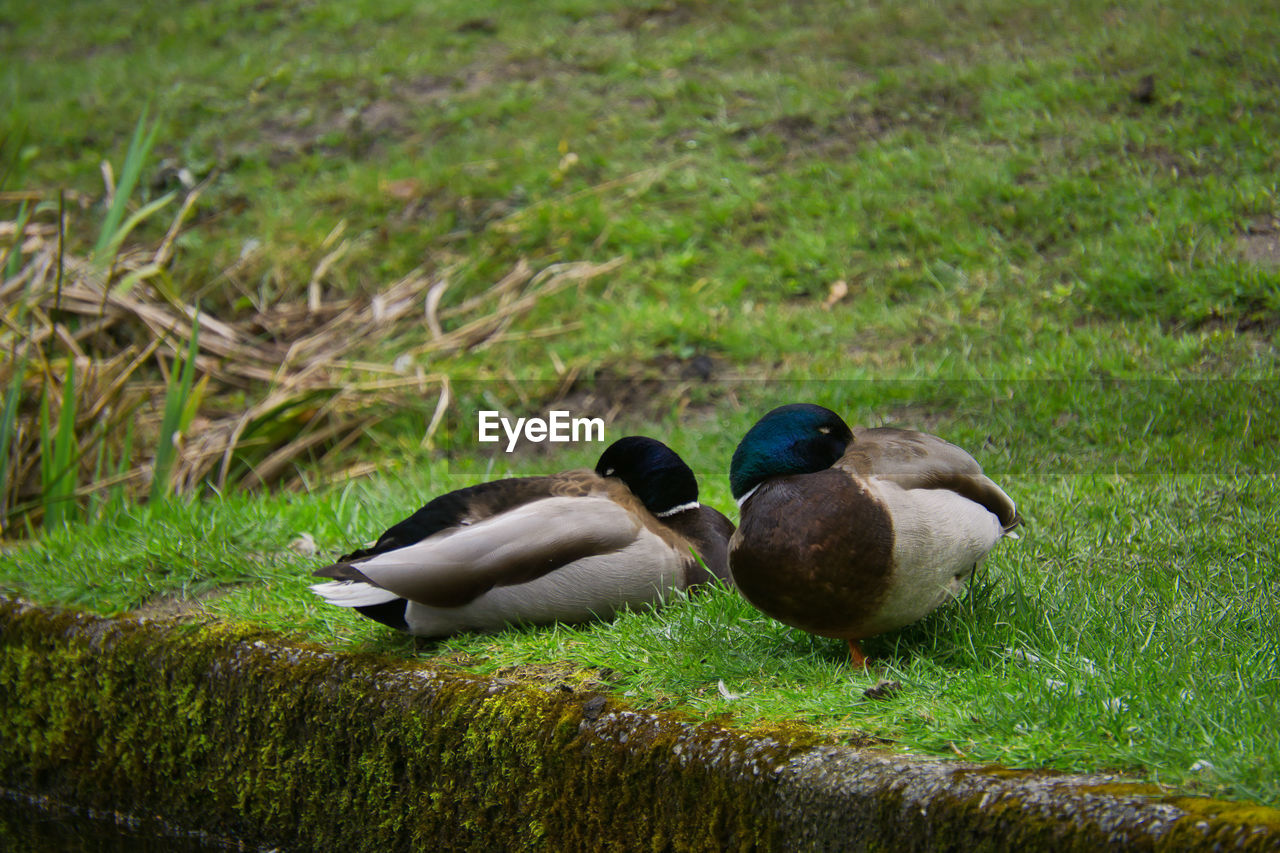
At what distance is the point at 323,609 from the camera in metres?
3.62

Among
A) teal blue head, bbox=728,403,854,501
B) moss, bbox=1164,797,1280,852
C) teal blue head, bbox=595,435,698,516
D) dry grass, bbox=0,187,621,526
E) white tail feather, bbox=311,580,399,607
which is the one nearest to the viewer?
moss, bbox=1164,797,1280,852

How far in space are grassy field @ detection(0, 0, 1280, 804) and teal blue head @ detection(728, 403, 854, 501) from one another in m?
0.45

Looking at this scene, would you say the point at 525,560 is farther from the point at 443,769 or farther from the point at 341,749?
the point at 341,749

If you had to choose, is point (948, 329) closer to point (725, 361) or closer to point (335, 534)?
point (725, 361)

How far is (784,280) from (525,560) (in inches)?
153

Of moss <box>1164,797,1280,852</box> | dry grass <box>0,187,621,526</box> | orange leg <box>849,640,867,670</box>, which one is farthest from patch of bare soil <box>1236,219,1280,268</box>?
moss <box>1164,797,1280,852</box>

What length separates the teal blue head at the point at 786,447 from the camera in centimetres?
274

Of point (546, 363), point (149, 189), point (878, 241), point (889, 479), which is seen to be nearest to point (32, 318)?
point (546, 363)

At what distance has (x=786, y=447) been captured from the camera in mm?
2738

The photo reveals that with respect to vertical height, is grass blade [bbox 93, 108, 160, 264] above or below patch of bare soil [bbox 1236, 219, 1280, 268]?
above

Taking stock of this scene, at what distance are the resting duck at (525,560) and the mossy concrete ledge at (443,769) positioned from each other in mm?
193

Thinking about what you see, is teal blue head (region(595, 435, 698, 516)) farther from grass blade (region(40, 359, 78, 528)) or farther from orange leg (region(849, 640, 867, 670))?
grass blade (region(40, 359, 78, 528))

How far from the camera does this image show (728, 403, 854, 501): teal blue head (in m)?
2.74

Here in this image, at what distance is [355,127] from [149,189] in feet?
5.11
